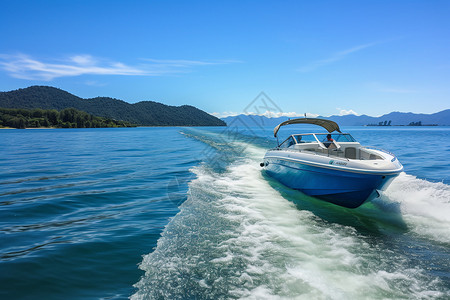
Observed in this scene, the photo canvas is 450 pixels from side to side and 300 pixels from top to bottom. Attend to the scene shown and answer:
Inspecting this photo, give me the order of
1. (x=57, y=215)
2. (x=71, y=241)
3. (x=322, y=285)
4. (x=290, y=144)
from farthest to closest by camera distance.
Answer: (x=290, y=144) < (x=57, y=215) < (x=71, y=241) < (x=322, y=285)

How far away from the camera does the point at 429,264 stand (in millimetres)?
4406

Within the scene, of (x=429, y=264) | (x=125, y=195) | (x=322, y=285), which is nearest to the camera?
(x=322, y=285)

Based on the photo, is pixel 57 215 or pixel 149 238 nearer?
pixel 149 238

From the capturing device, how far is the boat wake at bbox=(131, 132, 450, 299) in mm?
3625

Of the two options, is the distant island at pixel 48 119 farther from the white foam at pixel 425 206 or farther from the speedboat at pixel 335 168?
the white foam at pixel 425 206

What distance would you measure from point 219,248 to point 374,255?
9.38 feet

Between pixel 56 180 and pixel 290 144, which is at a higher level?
pixel 290 144

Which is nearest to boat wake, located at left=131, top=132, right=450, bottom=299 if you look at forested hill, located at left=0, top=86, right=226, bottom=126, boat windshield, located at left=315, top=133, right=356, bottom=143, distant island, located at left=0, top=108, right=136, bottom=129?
boat windshield, located at left=315, top=133, right=356, bottom=143

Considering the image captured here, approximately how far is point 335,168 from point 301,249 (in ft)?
10.1

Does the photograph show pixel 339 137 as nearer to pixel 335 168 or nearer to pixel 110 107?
pixel 335 168

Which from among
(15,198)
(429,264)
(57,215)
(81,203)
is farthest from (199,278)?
(15,198)

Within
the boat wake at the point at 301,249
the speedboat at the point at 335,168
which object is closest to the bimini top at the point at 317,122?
the speedboat at the point at 335,168

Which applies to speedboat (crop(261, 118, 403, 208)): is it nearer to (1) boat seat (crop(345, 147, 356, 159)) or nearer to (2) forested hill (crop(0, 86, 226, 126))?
(1) boat seat (crop(345, 147, 356, 159))

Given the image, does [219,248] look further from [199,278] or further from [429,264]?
[429,264]
